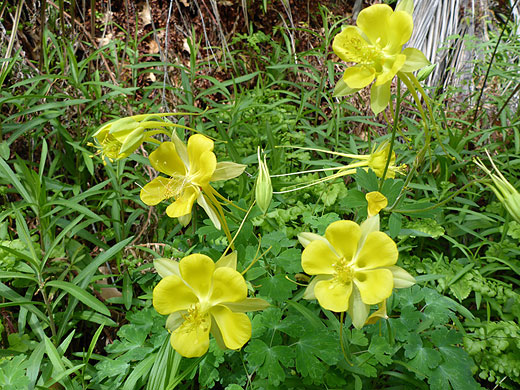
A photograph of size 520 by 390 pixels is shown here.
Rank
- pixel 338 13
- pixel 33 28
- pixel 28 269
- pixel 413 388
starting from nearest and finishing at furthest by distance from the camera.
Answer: pixel 413 388 < pixel 28 269 < pixel 33 28 < pixel 338 13

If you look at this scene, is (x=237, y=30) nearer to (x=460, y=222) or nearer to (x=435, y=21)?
(x=435, y=21)

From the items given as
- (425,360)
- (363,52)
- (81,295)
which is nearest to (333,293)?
(425,360)

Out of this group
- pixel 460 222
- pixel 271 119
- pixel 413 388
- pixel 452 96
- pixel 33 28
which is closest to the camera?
pixel 413 388

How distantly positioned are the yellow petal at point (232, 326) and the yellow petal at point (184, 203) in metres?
0.27

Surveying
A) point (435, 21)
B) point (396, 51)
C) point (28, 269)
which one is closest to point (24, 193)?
point (28, 269)

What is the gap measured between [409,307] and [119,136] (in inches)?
40.8

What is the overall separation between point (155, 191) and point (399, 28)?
30.8 inches

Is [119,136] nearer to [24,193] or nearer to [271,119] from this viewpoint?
[24,193]

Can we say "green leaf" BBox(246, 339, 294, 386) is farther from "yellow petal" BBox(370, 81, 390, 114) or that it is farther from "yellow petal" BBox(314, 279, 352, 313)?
"yellow petal" BBox(370, 81, 390, 114)

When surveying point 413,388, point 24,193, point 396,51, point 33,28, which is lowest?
point 413,388

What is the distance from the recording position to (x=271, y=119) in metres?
2.33

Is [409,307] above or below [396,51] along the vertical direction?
below

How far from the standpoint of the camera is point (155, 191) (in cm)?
119

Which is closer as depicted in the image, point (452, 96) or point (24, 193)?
point (24, 193)
